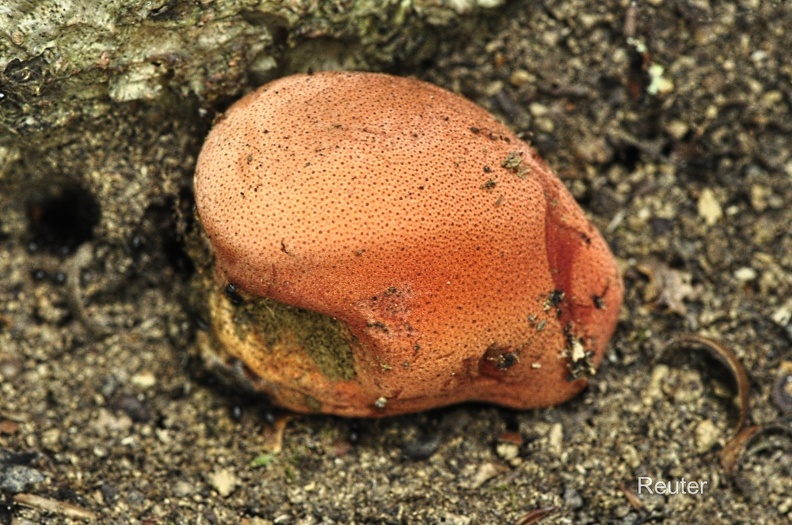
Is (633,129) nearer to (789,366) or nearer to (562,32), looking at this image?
(562,32)

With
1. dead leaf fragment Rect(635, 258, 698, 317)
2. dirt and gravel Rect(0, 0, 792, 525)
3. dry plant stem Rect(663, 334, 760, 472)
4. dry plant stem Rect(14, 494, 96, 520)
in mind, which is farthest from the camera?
dead leaf fragment Rect(635, 258, 698, 317)

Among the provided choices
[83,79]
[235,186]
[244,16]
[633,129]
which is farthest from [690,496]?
[83,79]

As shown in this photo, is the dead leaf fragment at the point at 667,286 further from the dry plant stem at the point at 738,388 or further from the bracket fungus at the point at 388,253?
the bracket fungus at the point at 388,253

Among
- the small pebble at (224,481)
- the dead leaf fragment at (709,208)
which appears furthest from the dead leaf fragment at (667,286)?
the small pebble at (224,481)

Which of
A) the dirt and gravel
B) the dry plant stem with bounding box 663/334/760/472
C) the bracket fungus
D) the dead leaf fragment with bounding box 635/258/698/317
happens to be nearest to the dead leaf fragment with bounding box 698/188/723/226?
the dirt and gravel

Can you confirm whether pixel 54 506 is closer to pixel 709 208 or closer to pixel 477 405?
pixel 477 405

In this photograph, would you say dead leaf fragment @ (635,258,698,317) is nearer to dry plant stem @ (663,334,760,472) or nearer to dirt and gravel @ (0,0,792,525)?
dirt and gravel @ (0,0,792,525)
